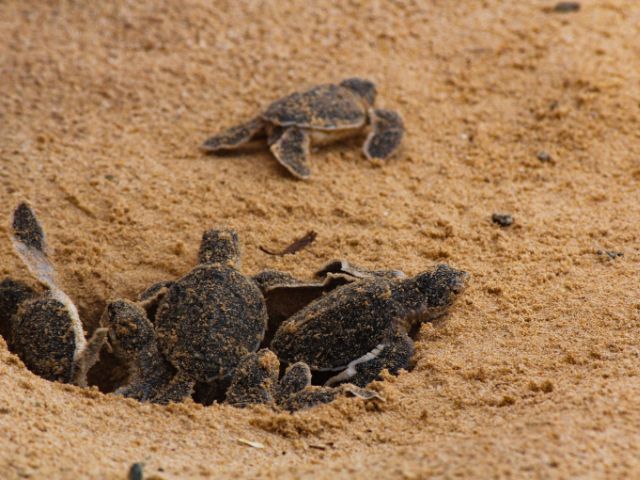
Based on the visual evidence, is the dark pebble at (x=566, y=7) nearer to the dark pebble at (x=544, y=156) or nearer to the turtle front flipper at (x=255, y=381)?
the dark pebble at (x=544, y=156)

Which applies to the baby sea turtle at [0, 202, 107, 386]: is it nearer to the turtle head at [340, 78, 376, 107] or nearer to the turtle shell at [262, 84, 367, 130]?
the turtle shell at [262, 84, 367, 130]

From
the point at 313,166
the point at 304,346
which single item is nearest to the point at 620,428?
the point at 304,346

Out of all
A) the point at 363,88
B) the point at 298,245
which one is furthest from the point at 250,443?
the point at 363,88

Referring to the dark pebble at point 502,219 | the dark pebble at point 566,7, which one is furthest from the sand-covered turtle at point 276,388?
the dark pebble at point 566,7

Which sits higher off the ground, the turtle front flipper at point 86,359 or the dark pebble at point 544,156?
the dark pebble at point 544,156

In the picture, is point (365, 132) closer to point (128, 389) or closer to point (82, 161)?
point (82, 161)

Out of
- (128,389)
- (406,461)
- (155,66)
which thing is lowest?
(128,389)
